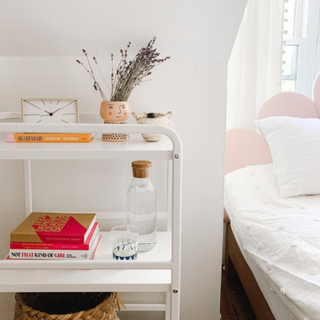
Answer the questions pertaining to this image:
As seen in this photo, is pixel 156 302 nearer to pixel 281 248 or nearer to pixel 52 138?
pixel 281 248

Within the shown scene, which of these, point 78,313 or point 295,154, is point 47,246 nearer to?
point 78,313

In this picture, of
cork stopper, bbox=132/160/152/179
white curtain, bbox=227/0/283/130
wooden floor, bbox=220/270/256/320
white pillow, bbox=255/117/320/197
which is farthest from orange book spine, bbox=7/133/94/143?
white curtain, bbox=227/0/283/130

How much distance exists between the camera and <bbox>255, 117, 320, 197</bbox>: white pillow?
1.41 metres

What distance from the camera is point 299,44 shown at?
82.9 inches

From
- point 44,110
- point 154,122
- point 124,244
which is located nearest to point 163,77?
point 154,122

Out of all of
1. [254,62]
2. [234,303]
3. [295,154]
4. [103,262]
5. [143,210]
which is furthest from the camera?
[254,62]

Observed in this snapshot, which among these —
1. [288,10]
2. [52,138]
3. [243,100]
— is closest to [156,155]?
[52,138]

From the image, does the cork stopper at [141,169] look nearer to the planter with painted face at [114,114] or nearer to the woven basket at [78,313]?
the planter with painted face at [114,114]

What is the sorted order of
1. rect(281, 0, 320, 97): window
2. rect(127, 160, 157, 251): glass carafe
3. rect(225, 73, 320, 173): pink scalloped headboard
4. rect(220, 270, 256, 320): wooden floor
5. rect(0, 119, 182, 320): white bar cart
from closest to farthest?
1. rect(0, 119, 182, 320): white bar cart
2. rect(127, 160, 157, 251): glass carafe
3. rect(220, 270, 256, 320): wooden floor
4. rect(225, 73, 320, 173): pink scalloped headboard
5. rect(281, 0, 320, 97): window

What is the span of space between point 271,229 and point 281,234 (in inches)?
2.3

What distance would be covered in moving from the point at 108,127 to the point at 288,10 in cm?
161

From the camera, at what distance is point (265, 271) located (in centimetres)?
111

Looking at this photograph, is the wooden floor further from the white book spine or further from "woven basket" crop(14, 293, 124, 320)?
the white book spine

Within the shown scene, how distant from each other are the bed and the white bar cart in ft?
0.98
